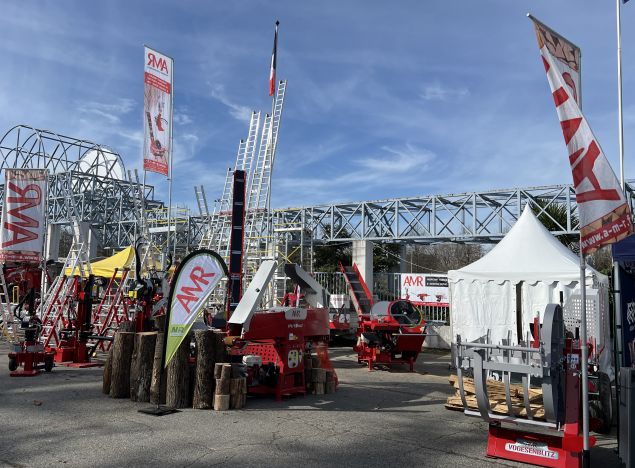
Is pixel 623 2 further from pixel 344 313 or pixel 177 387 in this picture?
pixel 344 313

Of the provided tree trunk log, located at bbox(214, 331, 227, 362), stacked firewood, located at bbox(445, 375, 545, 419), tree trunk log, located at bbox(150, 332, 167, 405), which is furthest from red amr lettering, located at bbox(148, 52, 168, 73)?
stacked firewood, located at bbox(445, 375, 545, 419)

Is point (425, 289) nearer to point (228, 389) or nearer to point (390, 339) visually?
A: point (390, 339)

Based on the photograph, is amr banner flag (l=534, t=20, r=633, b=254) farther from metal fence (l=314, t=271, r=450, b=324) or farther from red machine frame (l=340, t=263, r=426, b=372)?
metal fence (l=314, t=271, r=450, b=324)

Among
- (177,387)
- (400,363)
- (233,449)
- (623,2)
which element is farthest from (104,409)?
(623,2)

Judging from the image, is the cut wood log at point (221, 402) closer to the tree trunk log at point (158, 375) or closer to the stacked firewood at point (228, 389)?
the stacked firewood at point (228, 389)

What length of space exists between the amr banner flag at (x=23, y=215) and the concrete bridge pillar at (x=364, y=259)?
12.8m

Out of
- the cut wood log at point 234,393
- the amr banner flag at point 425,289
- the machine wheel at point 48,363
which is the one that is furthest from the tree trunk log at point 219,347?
the amr banner flag at point 425,289

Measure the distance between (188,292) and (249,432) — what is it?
2164 mm

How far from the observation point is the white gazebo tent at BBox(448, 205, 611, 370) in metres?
11.7

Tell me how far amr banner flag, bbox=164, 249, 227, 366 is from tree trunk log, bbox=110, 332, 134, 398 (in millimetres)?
1654

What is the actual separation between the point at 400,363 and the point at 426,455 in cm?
712

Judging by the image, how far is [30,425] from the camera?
6.93 m

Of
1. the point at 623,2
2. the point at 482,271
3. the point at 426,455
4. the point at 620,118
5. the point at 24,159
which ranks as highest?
the point at 24,159

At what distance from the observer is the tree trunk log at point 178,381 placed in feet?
26.5
